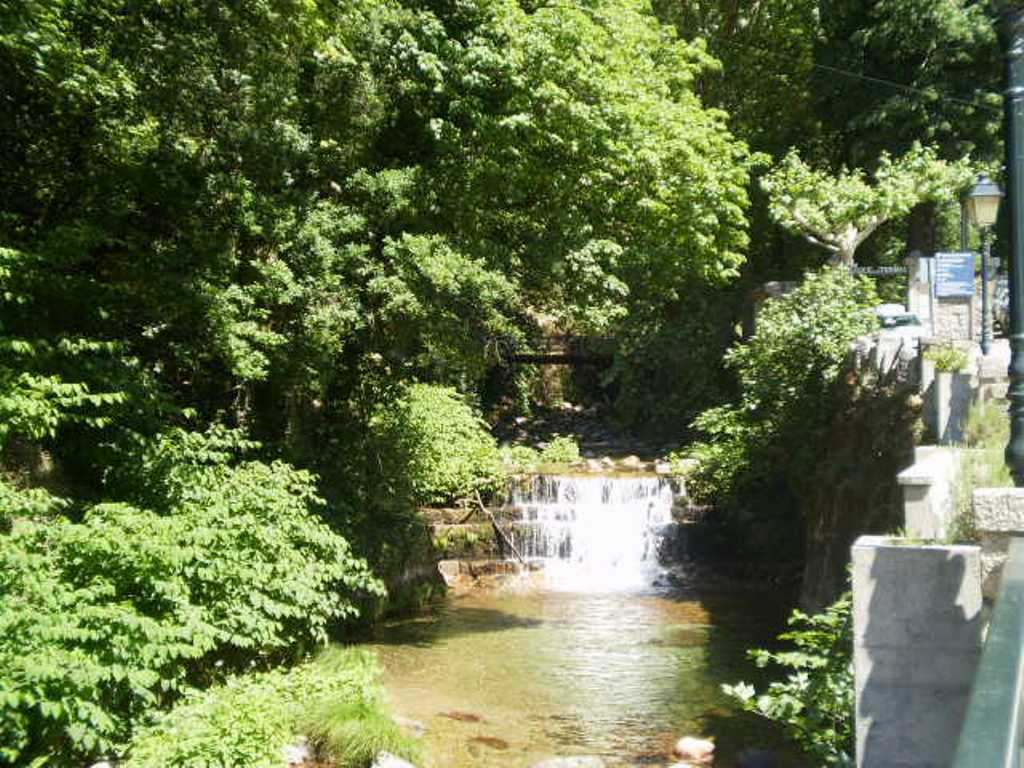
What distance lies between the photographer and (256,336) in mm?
11023

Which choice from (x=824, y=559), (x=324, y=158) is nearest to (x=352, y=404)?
(x=324, y=158)

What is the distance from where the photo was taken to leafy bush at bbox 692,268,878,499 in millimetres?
15141

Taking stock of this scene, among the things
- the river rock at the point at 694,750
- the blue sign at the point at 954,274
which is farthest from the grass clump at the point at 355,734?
the blue sign at the point at 954,274

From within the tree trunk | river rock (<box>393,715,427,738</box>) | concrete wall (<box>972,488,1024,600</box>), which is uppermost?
the tree trunk

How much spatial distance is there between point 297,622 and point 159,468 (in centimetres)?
218

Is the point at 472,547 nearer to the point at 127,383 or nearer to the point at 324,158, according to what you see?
the point at 324,158

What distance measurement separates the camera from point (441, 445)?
19250mm

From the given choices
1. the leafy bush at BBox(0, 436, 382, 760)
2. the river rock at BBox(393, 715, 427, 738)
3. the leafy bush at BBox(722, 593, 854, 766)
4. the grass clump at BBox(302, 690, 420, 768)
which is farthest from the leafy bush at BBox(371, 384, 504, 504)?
the leafy bush at BBox(722, 593, 854, 766)

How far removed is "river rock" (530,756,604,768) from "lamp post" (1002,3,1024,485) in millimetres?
4702

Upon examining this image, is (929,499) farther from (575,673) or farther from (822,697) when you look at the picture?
(575,673)

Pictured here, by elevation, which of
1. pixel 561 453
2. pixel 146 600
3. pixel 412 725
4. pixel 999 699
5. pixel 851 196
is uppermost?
pixel 851 196

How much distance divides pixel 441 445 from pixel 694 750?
10.6 metres

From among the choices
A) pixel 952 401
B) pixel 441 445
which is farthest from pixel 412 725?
pixel 441 445

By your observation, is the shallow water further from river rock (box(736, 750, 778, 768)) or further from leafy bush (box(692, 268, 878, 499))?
leafy bush (box(692, 268, 878, 499))
